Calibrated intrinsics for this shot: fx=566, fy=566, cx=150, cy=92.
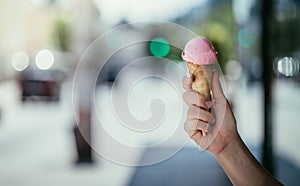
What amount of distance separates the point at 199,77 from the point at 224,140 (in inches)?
8.4

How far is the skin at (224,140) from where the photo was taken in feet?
4.74

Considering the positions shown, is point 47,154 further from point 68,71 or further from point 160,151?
point 68,71

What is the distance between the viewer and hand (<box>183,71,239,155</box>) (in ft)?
4.54

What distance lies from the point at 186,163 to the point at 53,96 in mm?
10664

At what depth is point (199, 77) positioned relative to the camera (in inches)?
54.4

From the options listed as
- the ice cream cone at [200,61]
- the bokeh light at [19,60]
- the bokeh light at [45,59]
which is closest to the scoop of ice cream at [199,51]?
the ice cream cone at [200,61]

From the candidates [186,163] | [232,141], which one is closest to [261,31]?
[186,163]

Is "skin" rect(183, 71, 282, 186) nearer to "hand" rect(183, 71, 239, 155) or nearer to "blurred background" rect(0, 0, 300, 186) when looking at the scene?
"hand" rect(183, 71, 239, 155)

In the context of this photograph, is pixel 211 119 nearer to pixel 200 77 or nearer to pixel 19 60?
pixel 200 77

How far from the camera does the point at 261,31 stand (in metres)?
5.67

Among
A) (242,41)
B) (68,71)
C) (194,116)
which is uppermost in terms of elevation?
(194,116)

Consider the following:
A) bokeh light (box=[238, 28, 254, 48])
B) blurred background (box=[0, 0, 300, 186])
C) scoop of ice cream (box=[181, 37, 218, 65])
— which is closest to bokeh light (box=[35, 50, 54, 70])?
blurred background (box=[0, 0, 300, 186])

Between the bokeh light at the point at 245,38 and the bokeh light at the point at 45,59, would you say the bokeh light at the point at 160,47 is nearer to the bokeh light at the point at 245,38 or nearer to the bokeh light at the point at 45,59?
the bokeh light at the point at 245,38

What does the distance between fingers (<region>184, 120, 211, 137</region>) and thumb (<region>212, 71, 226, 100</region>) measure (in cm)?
8
